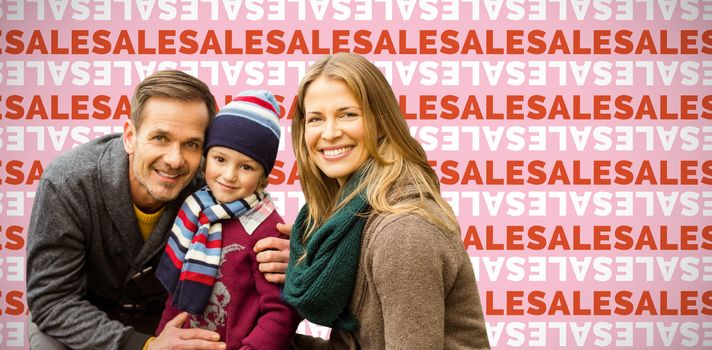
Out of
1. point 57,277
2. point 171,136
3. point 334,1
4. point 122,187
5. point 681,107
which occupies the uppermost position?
point 334,1

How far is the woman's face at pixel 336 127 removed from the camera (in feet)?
6.80

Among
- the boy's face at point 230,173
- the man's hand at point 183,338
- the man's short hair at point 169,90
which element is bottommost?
the man's hand at point 183,338

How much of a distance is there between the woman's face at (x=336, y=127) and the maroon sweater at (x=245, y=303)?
481mm

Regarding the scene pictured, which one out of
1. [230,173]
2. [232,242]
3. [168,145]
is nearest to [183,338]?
[232,242]

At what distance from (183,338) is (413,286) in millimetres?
1045

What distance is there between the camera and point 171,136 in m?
2.57

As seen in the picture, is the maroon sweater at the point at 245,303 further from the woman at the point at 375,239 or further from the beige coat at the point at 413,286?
the beige coat at the point at 413,286

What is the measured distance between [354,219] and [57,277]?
1.36m

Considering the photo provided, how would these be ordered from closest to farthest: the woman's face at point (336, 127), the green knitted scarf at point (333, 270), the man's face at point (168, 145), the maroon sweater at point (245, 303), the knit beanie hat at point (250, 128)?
the green knitted scarf at point (333, 270) → the woman's face at point (336, 127) → the maroon sweater at point (245, 303) → the knit beanie hat at point (250, 128) → the man's face at point (168, 145)

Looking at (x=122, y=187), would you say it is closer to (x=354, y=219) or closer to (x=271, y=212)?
(x=271, y=212)

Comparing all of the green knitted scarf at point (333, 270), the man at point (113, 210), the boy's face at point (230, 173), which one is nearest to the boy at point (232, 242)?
the boy's face at point (230, 173)

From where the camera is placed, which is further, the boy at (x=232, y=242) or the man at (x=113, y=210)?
the man at (x=113, y=210)

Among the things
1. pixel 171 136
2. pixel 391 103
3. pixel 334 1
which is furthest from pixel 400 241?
pixel 334 1

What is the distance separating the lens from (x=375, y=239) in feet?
6.09
